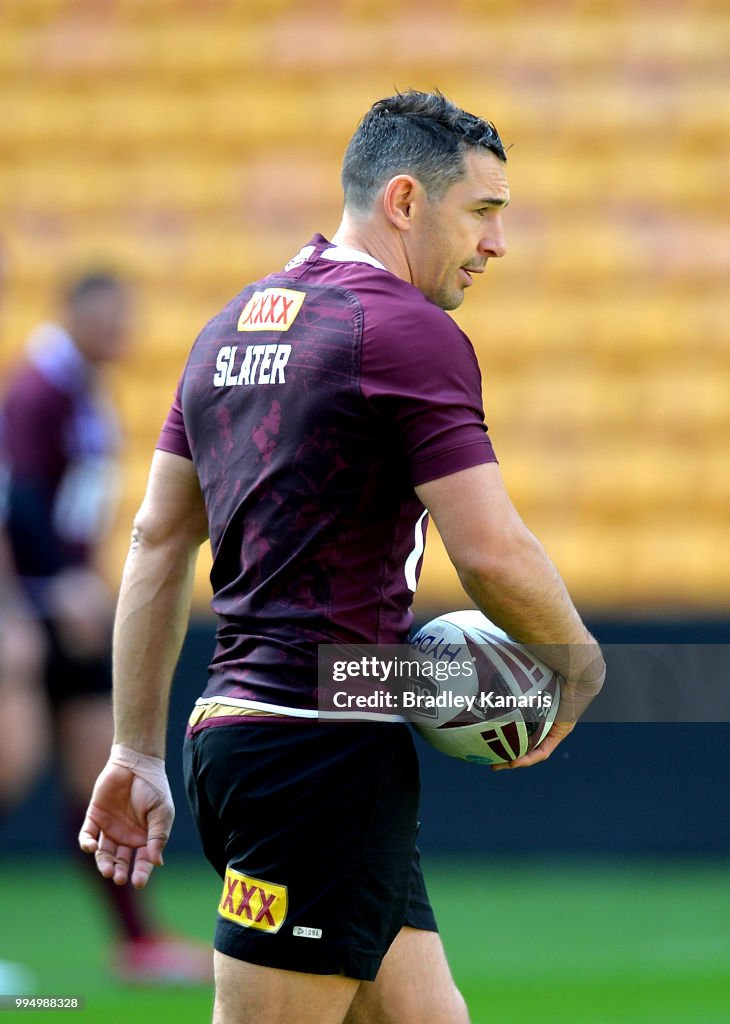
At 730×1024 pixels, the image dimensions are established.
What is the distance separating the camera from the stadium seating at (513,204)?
7.89 meters

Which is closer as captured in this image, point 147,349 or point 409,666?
point 409,666

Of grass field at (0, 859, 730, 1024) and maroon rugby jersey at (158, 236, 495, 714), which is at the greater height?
maroon rugby jersey at (158, 236, 495, 714)

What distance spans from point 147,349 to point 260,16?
207 cm

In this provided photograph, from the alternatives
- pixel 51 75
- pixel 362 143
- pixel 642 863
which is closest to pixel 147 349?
pixel 51 75

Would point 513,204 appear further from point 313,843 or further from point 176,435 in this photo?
point 313,843

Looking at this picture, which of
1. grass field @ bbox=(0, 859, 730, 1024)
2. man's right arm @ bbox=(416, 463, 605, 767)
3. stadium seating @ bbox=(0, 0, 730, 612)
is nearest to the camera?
man's right arm @ bbox=(416, 463, 605, 767)

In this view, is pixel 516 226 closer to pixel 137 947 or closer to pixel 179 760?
pixel 179 760

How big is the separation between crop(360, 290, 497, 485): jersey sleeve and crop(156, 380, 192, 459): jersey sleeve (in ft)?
1.70

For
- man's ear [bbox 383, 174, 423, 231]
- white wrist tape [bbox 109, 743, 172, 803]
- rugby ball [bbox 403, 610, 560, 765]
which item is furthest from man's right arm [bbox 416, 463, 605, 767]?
white wrist tape [bbox 109, 743, 172, 803]

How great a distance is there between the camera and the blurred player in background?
5.65 m

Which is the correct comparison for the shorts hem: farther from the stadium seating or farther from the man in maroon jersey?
the stadium seating

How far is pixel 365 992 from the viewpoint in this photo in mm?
2883

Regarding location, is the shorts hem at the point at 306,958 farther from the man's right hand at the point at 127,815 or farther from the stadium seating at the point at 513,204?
the stadium seating at the point at 513,204

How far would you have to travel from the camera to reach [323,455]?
266 centimetres
